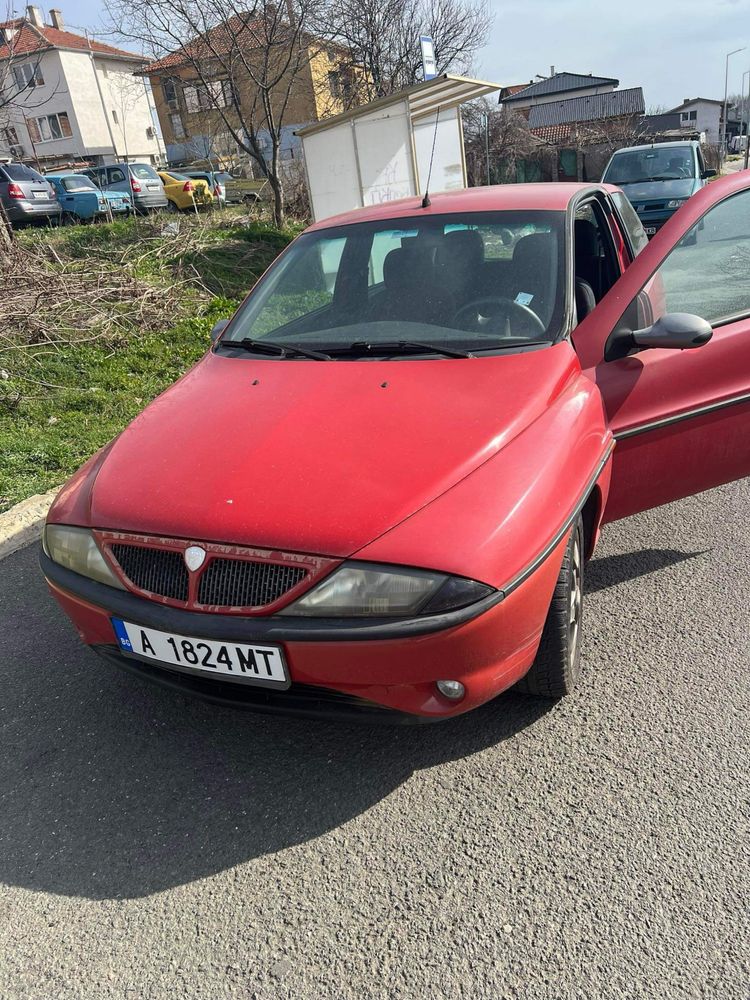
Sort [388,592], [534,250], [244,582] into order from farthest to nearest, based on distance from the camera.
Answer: [534,250]
[244,582]
[388,592]

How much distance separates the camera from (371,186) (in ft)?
38.2

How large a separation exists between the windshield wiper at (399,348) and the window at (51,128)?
5702 centimetres

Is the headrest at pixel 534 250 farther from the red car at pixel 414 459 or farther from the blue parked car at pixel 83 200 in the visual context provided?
the blue parked car at pixel 83 200

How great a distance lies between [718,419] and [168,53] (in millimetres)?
13841

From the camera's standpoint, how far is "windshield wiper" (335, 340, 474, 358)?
287cm

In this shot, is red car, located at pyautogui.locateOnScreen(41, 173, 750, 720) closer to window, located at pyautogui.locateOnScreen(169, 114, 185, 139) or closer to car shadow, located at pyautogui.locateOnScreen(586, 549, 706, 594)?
car shadow, located at pyautogui.locateOnScreen(586, 549, 706, 594)

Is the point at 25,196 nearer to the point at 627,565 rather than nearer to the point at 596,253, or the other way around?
the point at 596,253

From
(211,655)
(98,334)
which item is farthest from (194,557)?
(98,334)

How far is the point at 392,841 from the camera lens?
7.07ft

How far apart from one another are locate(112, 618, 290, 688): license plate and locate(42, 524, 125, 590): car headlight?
16 cm

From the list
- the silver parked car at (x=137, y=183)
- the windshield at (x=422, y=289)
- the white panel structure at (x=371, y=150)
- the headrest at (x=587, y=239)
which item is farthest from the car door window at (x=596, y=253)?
the silver parked car at (x=137, y=183)

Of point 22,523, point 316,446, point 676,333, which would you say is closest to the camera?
point 316,446

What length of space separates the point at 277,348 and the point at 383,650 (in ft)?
5.47

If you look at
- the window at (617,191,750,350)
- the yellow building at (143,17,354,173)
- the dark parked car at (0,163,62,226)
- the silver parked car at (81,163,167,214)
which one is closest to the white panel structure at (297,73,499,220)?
the yellow building at (143,17,354,173)
